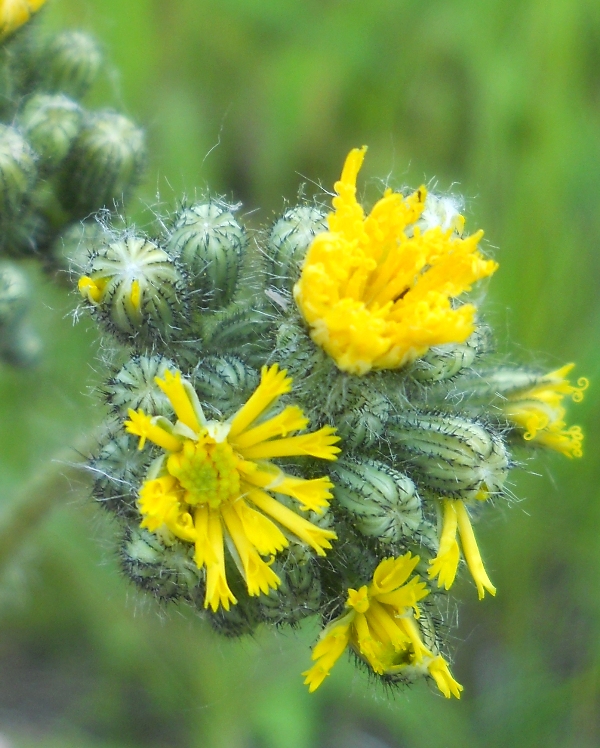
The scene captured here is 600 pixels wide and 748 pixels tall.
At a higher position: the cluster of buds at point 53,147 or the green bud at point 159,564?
the cluster of buds at point 53,147

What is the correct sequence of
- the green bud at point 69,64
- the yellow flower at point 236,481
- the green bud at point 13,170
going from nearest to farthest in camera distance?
1. the yellow flower at point 236,481
2. the green bud at point 13,170
3. the green bud at point 69,64

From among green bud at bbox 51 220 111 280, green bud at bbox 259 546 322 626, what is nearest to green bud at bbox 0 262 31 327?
green bud at bbox 51 220 111 280

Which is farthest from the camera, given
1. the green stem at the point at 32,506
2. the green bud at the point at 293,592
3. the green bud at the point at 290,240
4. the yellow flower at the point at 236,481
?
the green stem at the point at 32,506

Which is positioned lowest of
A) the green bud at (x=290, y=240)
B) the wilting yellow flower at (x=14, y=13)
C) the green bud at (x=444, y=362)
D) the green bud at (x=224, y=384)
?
the green bud at (x=224, y=384)

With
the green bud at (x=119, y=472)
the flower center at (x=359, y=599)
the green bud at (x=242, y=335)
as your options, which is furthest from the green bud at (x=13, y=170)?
the flower center at (x=359, y=599)

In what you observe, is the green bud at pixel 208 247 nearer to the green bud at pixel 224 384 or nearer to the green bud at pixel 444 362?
the green bud at pixel 224 384

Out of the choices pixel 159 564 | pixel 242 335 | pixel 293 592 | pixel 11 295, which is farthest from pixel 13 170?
pixel 293 592
